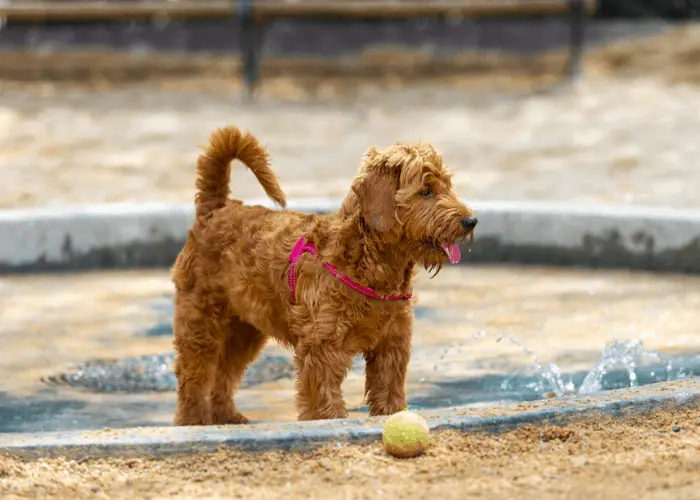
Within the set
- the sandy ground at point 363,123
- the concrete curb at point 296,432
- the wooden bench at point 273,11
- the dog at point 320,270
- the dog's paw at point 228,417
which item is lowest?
the dog's paw at point 228,417

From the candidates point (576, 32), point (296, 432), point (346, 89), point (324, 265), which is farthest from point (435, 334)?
point (576, 32)

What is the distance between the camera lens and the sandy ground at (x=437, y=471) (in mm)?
4457

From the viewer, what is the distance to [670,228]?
9062 mm

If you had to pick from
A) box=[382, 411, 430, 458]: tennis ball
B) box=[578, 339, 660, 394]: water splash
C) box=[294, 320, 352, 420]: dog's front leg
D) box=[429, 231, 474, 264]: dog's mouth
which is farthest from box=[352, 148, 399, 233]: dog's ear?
box=[578, 339, 660, 394]: water splash

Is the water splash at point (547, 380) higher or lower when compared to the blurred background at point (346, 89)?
lower

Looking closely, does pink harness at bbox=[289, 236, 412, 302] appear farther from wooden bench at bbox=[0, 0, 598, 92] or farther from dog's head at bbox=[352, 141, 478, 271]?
wooden bench at bbox=[0, 0, 598, 92]

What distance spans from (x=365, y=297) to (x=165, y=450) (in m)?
1.09

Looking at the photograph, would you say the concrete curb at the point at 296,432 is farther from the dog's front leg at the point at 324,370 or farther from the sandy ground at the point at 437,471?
the dog's front leg at the point at 324,370

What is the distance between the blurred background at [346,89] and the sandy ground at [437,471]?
7.92 meters

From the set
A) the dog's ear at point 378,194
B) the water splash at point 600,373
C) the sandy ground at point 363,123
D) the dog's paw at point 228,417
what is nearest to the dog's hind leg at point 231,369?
the dog's paw at point 228,417

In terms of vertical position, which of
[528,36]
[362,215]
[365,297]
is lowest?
[365,297]

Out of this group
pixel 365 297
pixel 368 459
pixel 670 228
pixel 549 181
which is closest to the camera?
pixel 368 459

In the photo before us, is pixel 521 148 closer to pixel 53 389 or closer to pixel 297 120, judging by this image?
pixel 297 120

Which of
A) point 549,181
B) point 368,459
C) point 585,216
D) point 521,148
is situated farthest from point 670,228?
point 521,148
